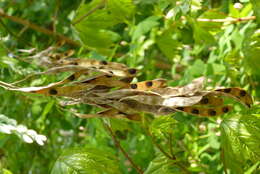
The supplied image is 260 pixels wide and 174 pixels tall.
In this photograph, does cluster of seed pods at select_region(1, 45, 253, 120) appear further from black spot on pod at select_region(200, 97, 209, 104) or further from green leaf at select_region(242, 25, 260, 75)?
green leaf at select_region(242, 25, 260, 75)

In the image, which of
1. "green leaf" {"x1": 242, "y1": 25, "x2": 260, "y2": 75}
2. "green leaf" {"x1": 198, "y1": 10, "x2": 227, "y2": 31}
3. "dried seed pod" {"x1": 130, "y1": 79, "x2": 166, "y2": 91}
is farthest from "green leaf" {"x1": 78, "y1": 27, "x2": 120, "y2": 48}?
"dried seed pod" {"x1": 130, "y1": 79, "x2": 166, "y2": 91}

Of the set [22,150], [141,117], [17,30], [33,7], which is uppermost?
[141,117]

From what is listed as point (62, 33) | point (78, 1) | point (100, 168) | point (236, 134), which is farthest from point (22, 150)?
point (236, 134)

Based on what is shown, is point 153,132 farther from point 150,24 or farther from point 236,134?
point 150,24

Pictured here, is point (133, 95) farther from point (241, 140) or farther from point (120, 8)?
point (120, 8)

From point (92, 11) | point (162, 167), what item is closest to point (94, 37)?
point (92, 11)

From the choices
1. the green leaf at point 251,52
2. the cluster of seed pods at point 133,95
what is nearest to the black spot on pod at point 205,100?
the cluster of seed pods at point 133,95
